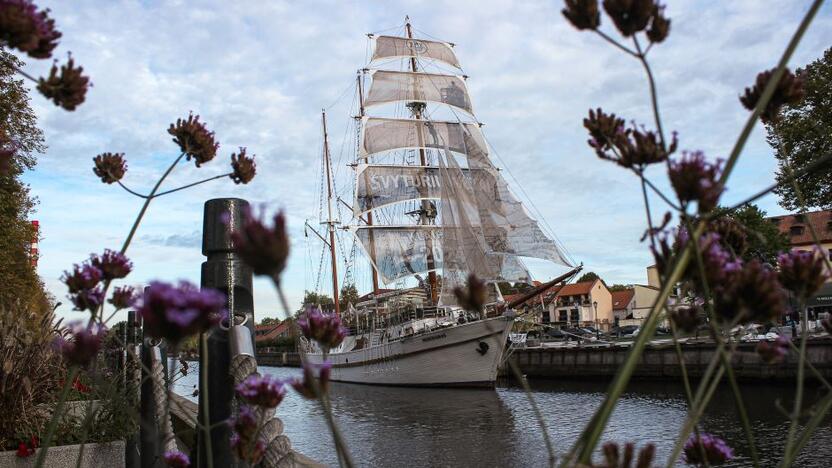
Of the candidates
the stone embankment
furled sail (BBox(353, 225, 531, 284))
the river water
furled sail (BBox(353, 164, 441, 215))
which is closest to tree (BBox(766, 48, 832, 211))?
the stone embankment

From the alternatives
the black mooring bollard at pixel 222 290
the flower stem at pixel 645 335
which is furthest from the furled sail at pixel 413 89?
the flower stem at pixel 645 335

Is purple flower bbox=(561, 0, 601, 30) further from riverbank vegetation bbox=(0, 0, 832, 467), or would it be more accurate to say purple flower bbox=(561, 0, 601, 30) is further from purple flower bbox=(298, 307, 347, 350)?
purple flower bbox=(298, 307, 347, 350)

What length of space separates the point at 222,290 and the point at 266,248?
7.94 feet

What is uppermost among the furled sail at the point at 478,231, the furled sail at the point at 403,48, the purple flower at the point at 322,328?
the furled sail at the point at 403,48

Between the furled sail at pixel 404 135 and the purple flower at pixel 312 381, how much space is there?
194ft

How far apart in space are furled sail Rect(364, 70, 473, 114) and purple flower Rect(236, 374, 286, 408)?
62483 millimetres

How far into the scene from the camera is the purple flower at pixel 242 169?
2.26 meters

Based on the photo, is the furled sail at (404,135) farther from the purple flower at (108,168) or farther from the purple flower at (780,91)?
the purple flower at (780,91)

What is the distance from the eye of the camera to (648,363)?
114 ft

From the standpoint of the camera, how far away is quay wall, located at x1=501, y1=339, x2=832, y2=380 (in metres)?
27.5

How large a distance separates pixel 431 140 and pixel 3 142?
59624 millimetres

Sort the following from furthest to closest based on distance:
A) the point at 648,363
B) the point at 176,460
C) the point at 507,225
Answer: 1. the point at 507,225
2. the point at 648,363
3. the point at 176,460

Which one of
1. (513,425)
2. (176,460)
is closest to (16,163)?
(513,425)

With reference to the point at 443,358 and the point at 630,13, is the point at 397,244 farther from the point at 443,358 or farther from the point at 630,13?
the point at 630,13
